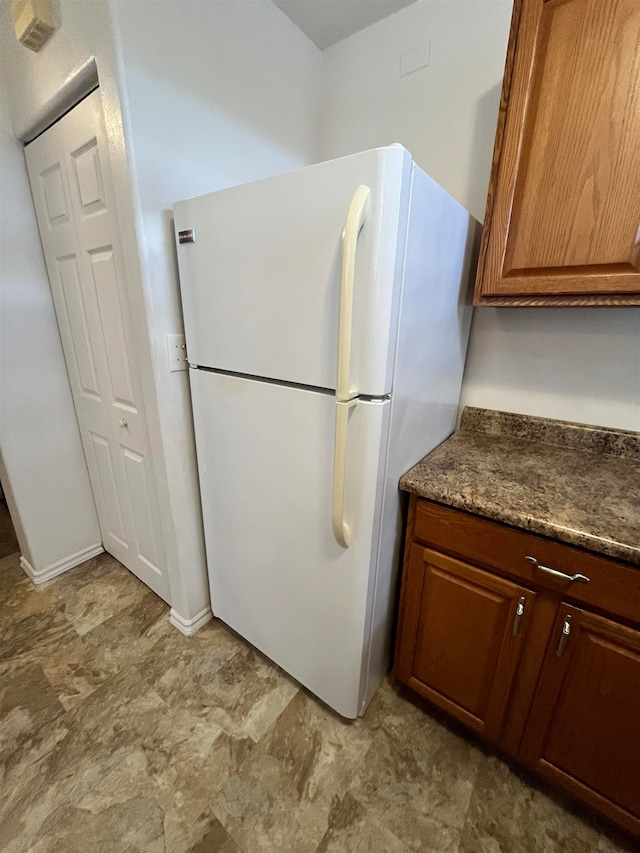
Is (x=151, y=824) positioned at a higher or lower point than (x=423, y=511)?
lower

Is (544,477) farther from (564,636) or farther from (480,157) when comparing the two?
(480,157)

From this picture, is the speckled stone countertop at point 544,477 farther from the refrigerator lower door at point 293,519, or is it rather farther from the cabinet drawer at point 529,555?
the refrigerator lower door at point 293,519

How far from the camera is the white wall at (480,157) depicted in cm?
123

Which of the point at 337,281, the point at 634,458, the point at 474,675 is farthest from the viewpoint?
the point at 634,458

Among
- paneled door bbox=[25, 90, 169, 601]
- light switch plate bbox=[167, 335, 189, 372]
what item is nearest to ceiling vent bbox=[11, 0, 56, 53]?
paneled door bbox=[25, 90, 169, 601]

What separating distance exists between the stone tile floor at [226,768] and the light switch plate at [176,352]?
3.97 feet

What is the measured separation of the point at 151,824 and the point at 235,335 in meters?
1.44

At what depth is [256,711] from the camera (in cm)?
132

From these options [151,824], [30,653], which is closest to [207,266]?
[151,824]

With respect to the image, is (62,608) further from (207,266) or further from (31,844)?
(207,266)

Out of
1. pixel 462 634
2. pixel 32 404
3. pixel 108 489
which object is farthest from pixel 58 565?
pixel 462 634

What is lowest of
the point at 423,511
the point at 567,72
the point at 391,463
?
the point at 423,511

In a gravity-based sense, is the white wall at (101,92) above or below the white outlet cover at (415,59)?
below

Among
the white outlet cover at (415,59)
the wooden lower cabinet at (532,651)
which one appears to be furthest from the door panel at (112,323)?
the white outlet cover at (415,59)
